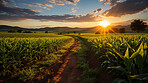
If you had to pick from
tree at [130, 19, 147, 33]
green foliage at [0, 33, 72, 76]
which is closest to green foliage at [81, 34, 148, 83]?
green foliage at [0, 33, 72, 76]

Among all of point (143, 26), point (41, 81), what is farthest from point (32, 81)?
point (143, 26)

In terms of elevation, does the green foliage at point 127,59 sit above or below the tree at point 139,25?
below

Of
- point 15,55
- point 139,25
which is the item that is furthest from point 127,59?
point 139,25

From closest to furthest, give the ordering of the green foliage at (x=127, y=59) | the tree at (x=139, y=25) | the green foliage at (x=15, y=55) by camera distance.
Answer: the green foliage at (x=127, y=59) → the green foliage at (x=15, y=55) → the tree at (x=139, y=25)

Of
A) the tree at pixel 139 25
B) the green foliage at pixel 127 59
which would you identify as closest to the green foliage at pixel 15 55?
the green foliage at pixel 127 59

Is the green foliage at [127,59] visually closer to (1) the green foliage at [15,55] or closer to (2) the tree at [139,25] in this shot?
(1) the green foliage at [15,55]

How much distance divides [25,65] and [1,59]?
1.55 m

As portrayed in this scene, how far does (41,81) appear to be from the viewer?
408 centimetres

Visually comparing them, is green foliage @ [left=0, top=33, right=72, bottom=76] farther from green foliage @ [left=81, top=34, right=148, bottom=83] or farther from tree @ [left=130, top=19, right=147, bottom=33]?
tree @ [left=130, top=19, right=147, bottom=33]

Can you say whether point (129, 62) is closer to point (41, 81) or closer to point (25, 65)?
point (41, 81)

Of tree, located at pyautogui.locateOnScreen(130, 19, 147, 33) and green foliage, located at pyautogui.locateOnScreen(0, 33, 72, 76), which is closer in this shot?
green foliage, located at pyautogui.locateOnScreen(0, 33, 72, 76)

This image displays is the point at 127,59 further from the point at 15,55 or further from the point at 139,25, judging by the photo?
the point at 139,25

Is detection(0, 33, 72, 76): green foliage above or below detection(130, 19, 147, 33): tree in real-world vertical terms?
below

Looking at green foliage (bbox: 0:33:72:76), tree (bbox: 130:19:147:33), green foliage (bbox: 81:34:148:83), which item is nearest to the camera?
green foliage (bbox: 81:34:148:83)
